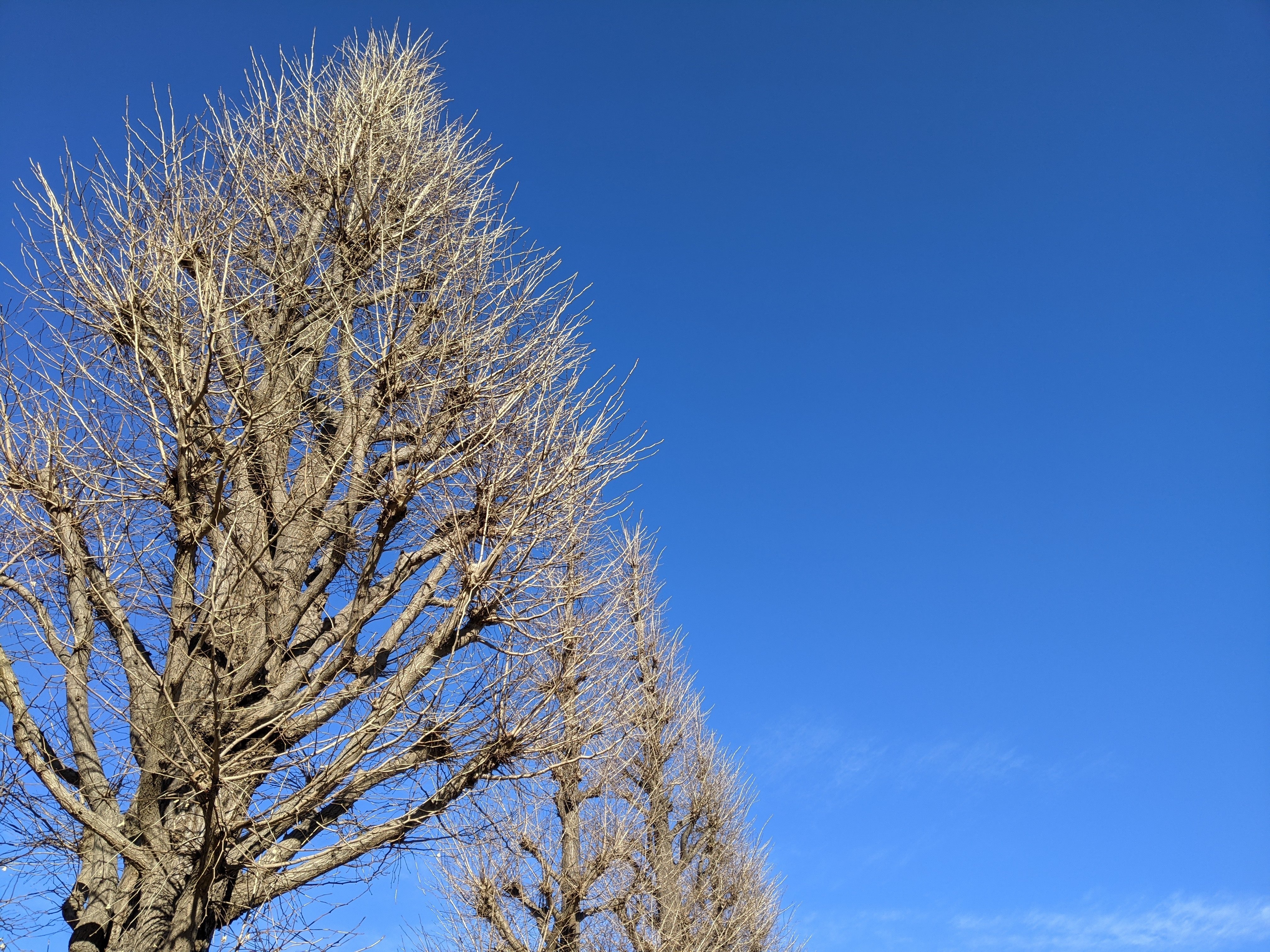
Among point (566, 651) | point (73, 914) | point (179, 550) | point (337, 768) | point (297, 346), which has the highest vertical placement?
point (297, 346)

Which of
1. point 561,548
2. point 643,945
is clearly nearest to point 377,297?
point 561,548

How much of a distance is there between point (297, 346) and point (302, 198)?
1285 millimetres

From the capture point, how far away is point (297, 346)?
484cm

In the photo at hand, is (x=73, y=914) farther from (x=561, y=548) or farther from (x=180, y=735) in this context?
(x=561, y=548)

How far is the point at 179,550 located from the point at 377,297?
1834 mm

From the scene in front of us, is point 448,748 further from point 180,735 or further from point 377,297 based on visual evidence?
point 377,297

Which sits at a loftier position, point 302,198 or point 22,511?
point 302,198

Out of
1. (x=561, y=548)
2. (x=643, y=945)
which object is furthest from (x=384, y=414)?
(x=643, y=945)

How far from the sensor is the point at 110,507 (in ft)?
12.9

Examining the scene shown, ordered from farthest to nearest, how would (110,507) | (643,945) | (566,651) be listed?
1. (643,945)
2. (566,651)
3. (110,507)

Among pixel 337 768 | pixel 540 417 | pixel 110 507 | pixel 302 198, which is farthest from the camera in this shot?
pixel 302 198

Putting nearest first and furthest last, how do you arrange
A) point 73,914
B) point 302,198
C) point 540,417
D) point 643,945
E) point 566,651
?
point 73,914 < point 540,417 < point 302,198 < point 566,651 < point 643,945

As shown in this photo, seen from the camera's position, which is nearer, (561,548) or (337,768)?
(337,768)

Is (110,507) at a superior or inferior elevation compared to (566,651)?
inferior
